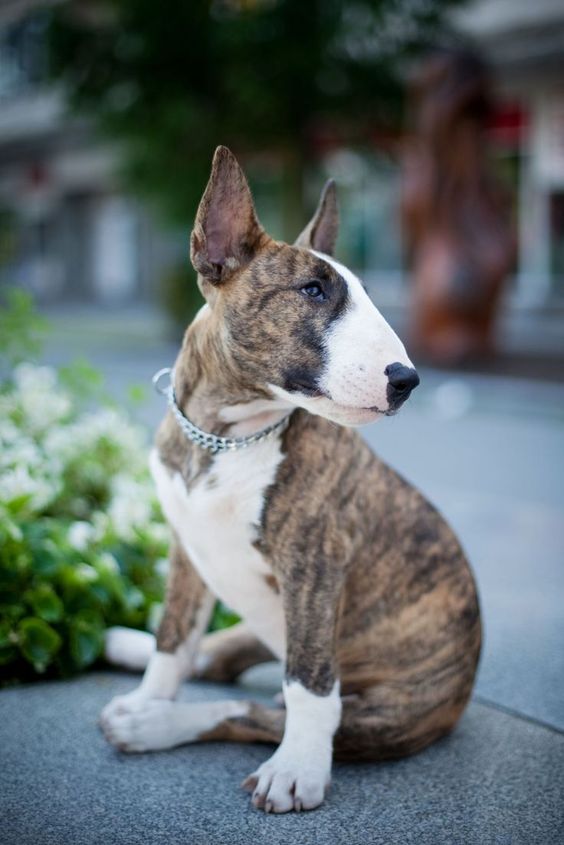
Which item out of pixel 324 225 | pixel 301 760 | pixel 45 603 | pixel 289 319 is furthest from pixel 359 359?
pixel 45 603

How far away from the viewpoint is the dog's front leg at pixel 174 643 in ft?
9.16

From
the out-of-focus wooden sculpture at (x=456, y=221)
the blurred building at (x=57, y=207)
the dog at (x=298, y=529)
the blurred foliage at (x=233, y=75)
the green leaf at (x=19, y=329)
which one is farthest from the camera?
the blurred building at (x=57, y=207)

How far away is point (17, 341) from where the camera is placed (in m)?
4.39

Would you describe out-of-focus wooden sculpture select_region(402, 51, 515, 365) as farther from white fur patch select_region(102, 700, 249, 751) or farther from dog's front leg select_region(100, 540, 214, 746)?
white fur patch select_region(102, 700, 249, 751)

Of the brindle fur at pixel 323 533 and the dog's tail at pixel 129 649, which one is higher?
the brindle fur at pixel 323 533

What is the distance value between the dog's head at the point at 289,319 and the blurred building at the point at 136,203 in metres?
3.84

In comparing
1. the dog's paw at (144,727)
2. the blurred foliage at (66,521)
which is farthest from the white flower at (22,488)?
the dog's paw at (144,727)

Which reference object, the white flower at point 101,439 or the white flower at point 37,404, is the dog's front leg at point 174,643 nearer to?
the white flower at point 101,439

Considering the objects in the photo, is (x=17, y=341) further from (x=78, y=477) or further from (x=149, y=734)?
(x=149, y=734)

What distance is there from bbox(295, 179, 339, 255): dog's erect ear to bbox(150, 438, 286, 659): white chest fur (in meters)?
0.67

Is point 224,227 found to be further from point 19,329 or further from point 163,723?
point 19,329

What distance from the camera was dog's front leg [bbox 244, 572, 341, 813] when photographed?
2.44 metres

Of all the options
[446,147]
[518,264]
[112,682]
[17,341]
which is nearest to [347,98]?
[446,147]

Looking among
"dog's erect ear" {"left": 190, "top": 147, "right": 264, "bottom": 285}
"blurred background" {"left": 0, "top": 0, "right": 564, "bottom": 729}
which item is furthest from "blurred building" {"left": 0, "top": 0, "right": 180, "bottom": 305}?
"dog's erect ear" {"left": 190, "top": 147, "right": 264, "bottom": 285}
